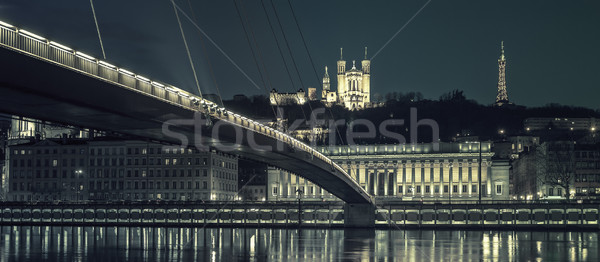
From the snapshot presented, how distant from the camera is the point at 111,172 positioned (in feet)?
567

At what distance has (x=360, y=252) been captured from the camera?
227 feet

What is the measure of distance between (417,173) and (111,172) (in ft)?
200

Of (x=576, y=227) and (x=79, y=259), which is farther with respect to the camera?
(x=576, y=227)

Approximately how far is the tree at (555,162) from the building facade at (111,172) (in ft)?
200

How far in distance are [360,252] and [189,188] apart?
102224 mm

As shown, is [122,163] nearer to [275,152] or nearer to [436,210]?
[436,210]

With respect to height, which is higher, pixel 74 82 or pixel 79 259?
pixel 74 82

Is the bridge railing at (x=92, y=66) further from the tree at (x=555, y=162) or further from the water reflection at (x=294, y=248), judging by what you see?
the tree at (x=555, y=162)

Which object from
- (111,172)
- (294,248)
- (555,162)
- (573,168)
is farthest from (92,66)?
(573,168)

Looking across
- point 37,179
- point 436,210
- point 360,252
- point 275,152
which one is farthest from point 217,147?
point 37,179

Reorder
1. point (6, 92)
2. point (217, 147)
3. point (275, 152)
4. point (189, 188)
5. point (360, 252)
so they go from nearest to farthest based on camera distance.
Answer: point (6, 92) < point (360, 252) < point (217, 147) < point (275, 152) < point (189, 188)

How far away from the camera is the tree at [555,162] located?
159500 mm

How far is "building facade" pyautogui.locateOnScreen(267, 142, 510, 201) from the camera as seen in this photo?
182 meters

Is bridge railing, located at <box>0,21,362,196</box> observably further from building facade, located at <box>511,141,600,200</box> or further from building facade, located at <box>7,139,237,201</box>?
building facade, located at <box>511,141,600,200</box>
